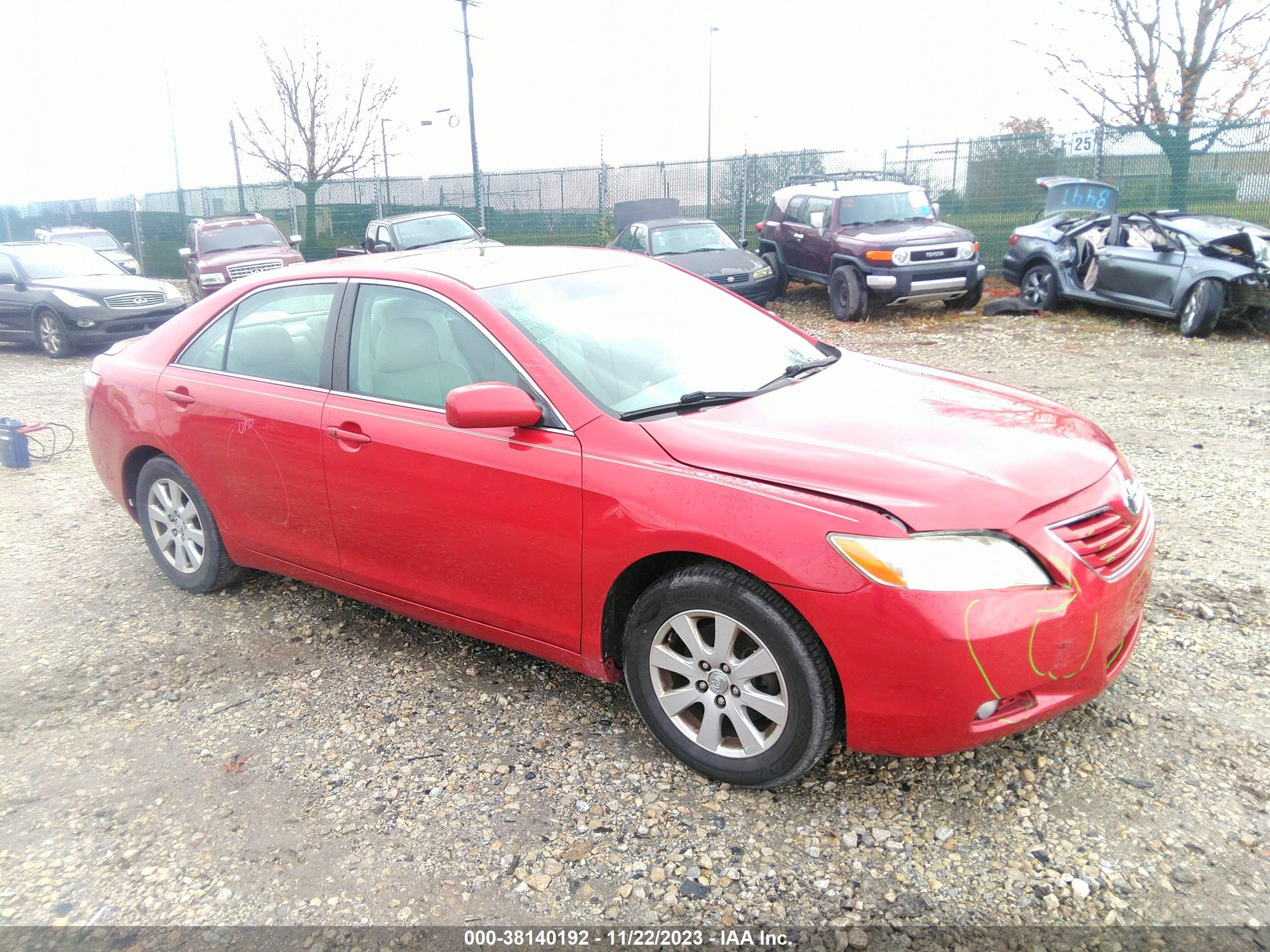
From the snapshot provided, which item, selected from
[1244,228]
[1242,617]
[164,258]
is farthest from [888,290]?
[164,258]

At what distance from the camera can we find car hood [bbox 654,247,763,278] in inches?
551

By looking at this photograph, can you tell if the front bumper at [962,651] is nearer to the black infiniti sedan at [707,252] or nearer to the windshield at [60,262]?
the black infiniti sedan at [707,252]

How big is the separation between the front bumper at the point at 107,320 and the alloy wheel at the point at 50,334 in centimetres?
21

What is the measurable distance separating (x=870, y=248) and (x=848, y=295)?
0.82 meters

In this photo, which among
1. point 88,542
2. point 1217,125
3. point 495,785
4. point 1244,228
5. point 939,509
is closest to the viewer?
point 939,509

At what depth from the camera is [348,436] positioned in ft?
12.3

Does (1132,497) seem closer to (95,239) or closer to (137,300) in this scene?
(137,300)

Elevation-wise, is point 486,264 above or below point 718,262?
above

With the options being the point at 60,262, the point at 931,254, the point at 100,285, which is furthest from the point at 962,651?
the point at 60,262

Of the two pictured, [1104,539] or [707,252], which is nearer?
[1104,539]

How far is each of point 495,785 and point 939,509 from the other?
1.70 metres

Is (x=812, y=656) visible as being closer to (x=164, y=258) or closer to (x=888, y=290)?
(x=888, y=290)

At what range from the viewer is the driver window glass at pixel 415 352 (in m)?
3.47

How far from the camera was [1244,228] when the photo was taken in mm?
11156
